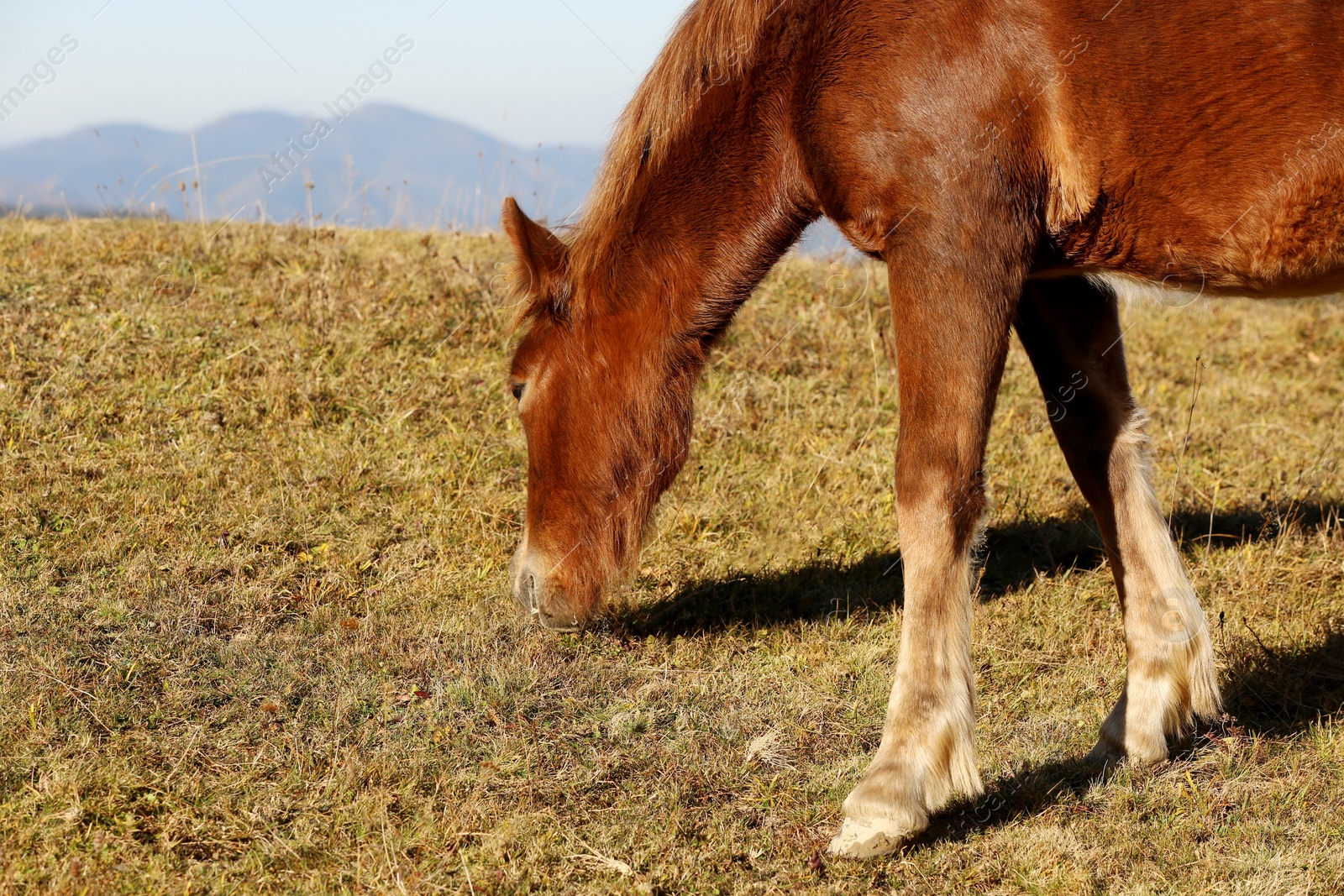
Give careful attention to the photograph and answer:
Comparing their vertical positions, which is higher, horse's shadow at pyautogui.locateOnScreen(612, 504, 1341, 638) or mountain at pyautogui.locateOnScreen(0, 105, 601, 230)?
mountain at pyautogui.locateOnScreen(0, 105, 601, 230)

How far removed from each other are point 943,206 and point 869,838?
1.67 m

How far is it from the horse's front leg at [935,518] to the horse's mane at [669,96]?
0.84 meters

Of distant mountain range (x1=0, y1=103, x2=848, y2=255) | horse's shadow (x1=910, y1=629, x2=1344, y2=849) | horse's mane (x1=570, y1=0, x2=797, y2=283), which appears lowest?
horse's shadow (x1=910, y1=629, x2=1344, y2=849)

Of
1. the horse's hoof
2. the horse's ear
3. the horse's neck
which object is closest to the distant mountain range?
the horse's ear

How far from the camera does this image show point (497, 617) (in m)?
3.95

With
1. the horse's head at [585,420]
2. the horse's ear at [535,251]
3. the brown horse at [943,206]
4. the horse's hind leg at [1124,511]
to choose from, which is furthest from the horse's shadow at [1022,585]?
the horse's ear at [535,251]

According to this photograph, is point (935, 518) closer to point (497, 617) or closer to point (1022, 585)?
point (497, 617)

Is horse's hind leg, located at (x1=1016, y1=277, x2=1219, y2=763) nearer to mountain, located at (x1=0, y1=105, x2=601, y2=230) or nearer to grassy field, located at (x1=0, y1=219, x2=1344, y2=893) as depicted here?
grassy field, located at (x1=0, y1=219, x2=1344, y2=893)

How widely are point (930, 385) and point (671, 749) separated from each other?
142 cm

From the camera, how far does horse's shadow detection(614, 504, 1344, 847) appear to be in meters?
3.17

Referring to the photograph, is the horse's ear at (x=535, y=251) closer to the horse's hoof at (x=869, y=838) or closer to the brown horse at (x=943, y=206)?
the brown horse at (x=943, y=206)

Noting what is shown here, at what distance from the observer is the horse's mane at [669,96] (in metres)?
3.03

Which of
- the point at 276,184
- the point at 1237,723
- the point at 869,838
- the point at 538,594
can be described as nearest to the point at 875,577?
the point at 1237,723

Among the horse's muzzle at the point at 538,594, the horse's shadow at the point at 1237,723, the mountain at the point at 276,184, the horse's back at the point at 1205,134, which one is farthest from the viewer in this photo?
the mountain at the point at 276,184
